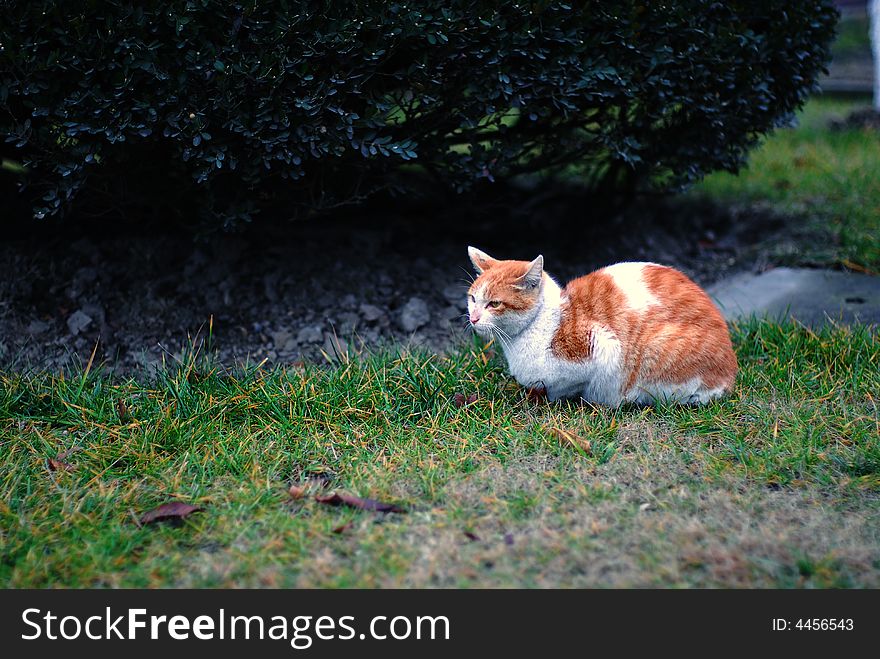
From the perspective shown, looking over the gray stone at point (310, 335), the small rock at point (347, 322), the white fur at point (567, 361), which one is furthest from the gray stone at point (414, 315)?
the white fur at point (567, 361)

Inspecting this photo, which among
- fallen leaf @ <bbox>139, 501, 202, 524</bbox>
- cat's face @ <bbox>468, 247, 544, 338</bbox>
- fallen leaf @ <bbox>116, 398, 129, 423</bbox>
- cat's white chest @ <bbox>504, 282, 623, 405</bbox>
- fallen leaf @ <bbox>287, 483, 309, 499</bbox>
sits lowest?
fallen leaf @ <bbox>139, 501, 202, 524</bbox>

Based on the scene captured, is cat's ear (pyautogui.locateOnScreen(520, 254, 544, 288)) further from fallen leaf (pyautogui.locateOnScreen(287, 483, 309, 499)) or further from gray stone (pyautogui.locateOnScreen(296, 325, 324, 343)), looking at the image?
gray stone (pyautogui.locateOnScreen(296, 325, 324, 343))

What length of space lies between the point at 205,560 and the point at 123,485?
66cm

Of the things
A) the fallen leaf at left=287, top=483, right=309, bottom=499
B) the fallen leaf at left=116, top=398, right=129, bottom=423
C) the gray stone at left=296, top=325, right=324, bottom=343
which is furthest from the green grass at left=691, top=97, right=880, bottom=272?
the fallen leaf at left=116, top=398, right=129, bottom=423

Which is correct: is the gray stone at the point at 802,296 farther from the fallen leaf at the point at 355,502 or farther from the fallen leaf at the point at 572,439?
the fallen leaf at the point at 355,502

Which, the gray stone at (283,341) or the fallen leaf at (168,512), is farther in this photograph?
the gray stone at (283,341)

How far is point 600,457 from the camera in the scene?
3135 mm

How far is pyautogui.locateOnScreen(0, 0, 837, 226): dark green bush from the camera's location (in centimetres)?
340

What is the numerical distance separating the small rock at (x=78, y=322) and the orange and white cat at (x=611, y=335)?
2.11 metres

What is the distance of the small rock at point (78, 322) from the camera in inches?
164

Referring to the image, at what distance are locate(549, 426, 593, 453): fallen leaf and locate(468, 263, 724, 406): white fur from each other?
0.26 metres

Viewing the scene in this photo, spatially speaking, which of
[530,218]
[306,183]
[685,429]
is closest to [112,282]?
[306,183]
